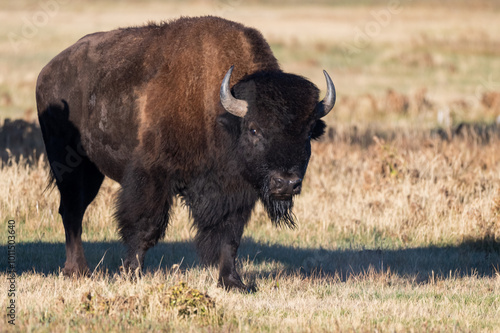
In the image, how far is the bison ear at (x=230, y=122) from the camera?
759 centimetres

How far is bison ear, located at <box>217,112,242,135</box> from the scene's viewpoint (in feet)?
24.9

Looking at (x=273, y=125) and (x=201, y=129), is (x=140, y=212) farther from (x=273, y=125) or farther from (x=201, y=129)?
(x=273, y=125)

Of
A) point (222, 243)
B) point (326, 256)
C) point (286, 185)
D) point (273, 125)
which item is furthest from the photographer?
point (326, 256)

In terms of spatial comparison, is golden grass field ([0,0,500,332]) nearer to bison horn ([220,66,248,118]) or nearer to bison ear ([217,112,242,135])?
bison ear ([217,112,242,135])

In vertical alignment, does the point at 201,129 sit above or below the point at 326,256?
above

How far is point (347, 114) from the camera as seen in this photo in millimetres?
25062

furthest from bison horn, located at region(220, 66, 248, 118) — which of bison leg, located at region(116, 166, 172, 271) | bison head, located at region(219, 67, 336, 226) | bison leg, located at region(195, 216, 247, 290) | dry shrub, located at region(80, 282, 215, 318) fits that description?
dry shrub, located at region(80, 282, 215, 318)

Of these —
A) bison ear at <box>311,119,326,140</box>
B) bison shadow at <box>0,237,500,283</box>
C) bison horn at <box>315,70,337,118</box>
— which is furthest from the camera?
bison shadow at <box>0,237,500,283</box>

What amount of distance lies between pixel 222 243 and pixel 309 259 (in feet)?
5.16

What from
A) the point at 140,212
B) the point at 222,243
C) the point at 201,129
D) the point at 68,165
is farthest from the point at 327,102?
the point at 68,165

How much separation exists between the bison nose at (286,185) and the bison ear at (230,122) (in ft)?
2.72

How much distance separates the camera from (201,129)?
7.80 meters

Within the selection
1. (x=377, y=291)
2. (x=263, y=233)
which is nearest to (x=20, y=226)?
(x=263, y=233)

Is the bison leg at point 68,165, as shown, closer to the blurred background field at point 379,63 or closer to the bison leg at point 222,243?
the bison leg at point 222,243
